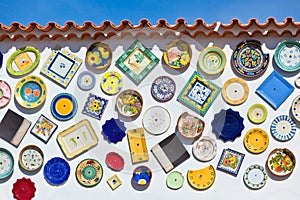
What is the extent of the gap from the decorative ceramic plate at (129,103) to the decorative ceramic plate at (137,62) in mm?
142

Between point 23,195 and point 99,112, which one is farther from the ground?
point 99,112

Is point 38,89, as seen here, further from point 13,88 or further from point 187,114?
point 187,114

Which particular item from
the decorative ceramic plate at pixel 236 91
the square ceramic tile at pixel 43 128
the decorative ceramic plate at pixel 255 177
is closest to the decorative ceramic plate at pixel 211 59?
the decorative ceramic plate at pixel 236 91

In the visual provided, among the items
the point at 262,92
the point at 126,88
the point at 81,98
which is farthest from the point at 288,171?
the point at 81,98

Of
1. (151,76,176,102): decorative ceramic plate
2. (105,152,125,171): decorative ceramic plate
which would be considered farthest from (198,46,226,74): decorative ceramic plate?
(105,152,125,171): decorative ceramic plate

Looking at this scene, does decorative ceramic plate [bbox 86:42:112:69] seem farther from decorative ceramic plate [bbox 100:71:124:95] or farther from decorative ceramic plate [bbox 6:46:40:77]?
decorative ceramic plate [bbox 6:46:40:77]

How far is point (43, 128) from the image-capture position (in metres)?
5.36

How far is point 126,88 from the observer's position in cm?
530

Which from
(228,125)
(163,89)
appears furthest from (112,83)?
(228,125)

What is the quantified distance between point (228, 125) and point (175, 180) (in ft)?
2.51

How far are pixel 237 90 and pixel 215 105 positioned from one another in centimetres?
27

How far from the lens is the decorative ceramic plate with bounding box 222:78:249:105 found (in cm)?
515

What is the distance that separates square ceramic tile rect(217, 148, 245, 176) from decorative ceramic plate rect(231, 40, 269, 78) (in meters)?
0.79

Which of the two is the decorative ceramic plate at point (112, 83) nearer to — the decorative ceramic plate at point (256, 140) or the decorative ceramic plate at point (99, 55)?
the decorative ceramic plate at point (99, 55)
